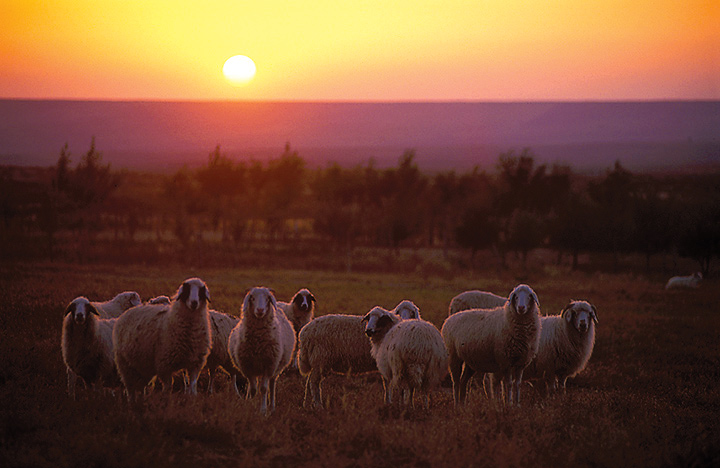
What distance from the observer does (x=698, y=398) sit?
37.7 ft

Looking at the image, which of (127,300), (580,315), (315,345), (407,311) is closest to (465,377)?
(407,311)

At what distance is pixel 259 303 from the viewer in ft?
30.1

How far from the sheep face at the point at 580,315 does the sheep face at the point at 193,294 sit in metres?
6.94

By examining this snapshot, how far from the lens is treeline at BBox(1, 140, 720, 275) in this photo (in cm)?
4572

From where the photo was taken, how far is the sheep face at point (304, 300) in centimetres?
1249

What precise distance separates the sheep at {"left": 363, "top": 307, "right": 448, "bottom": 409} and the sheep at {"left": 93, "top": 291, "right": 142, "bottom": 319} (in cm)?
584

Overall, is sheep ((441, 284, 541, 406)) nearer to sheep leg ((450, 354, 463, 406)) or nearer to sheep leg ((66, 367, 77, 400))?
sheep leg ((450, 354, 463, 406))

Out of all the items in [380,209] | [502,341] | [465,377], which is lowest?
[465,377]

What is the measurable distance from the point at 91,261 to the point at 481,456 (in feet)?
133

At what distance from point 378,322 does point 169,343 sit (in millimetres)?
3595

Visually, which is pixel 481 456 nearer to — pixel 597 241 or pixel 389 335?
pixel 389 335

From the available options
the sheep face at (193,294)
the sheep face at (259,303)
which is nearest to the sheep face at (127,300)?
the sheep face at (193,294)

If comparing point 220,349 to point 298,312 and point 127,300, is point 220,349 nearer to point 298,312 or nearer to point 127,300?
point 298,312

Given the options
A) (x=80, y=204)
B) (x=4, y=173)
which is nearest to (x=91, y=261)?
(x=80, y=204)
